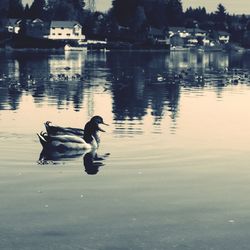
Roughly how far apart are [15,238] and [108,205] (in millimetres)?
3429

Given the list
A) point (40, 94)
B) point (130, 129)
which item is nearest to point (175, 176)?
point (130, 129)

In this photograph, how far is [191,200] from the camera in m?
17.3

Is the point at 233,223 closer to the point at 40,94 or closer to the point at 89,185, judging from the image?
the point at 89,185

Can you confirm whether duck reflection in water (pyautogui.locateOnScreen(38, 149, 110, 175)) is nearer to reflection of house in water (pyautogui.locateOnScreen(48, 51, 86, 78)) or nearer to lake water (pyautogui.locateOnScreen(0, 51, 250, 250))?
lake water (pyautogui.locateOnScreen(0, 51, 250, 250))

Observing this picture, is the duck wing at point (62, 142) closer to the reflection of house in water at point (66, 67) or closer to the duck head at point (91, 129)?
the duck head at point (91, 129)

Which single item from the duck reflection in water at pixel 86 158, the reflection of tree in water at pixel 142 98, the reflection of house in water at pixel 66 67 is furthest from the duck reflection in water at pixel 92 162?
the reflection of house in water at pixel 66 67

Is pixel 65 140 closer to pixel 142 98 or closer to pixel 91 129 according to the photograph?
pixel 91 129

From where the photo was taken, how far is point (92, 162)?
2300 centimetres

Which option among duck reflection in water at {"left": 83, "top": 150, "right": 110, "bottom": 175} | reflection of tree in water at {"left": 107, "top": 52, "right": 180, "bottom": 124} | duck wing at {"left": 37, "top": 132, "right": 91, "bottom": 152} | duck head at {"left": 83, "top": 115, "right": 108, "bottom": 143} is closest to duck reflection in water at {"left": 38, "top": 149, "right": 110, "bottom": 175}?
duck reflection in water at {"left": 83, "top": 150, "right": 110, "bottom": 175}

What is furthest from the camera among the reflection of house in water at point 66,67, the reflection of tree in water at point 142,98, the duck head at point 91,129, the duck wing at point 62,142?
the reflection of house in water at point 66,67

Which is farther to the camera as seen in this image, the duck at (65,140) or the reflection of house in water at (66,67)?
the reflection of house in water at (66,67)

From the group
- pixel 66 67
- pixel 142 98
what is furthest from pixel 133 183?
pixel 66 67

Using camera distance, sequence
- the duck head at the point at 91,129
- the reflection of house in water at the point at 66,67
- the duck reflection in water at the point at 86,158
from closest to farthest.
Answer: the duck reflection in water at the point at 86,158, the duck head at the point at 91,129, the reflection of house in water at the point at 66,67

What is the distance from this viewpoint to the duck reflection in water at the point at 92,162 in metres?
21.5
